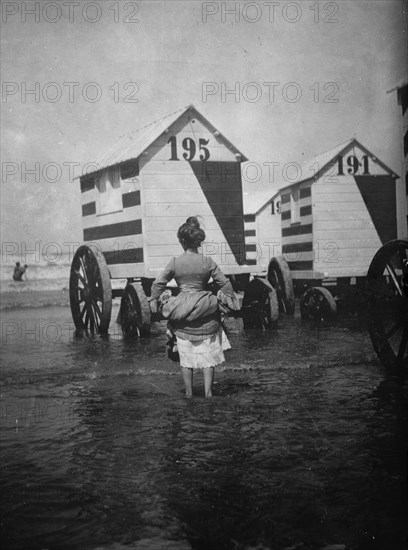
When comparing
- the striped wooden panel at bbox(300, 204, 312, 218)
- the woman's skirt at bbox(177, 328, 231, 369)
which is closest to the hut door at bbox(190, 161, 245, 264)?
the striped wooden panel at bbox(300, 204, 312, 218)

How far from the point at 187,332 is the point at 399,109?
13.3 ft

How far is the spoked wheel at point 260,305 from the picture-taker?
1054cm

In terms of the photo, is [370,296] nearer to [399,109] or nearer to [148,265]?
[399,109]

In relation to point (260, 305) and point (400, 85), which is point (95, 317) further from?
point (400, 85)

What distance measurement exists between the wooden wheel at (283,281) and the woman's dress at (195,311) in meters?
6.95

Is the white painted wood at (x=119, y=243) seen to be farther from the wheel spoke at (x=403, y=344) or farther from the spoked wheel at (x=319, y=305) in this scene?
the wheel spoke at (x=403, y=344)

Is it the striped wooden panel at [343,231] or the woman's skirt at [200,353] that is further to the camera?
the striped wooden panel at [343,231]

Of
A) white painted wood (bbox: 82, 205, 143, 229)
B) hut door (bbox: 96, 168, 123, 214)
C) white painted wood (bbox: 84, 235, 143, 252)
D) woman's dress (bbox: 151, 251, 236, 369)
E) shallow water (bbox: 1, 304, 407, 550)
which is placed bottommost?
shallow water (bbox: 1, 304, 407, 550)

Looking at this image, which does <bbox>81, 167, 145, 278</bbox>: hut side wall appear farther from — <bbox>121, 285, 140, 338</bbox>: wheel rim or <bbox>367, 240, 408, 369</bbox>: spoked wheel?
<bbox>367, 240, 408, 369</bbox>: spoked wheel

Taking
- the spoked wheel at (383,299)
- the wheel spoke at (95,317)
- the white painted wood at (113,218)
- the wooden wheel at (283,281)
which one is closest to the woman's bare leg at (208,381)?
the spoked wheel at (383,299)

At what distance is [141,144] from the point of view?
1016 cm

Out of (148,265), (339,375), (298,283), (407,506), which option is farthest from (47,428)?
(298,283)

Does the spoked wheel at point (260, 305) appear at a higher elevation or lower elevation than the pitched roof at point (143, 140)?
lower

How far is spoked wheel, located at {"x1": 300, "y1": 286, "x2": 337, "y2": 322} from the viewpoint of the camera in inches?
465
